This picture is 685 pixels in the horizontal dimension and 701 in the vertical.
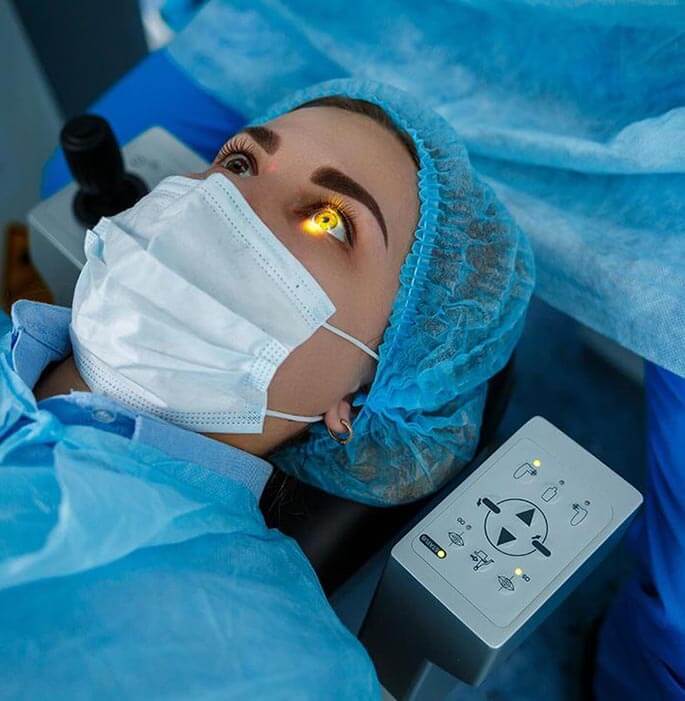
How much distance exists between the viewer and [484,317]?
0.89 meters

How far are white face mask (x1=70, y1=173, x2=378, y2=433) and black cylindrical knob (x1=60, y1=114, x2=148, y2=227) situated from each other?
33 centimetres

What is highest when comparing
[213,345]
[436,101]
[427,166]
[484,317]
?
[436,101]

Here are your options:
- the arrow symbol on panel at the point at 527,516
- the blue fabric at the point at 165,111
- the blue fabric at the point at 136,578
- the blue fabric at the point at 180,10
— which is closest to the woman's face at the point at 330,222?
the blue fabric at the point at 136,578

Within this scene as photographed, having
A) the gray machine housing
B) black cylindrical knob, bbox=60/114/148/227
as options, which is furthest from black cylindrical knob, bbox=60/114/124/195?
the gray machine housing

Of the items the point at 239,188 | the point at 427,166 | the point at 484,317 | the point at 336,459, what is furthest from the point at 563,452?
the point at 239,188

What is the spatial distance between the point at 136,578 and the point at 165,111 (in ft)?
3.25

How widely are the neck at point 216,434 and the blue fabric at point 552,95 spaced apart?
0.50m

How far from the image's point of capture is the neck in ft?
2.66

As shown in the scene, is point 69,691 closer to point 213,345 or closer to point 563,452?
point 213,345

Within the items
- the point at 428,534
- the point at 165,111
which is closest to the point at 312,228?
the point at 428,534

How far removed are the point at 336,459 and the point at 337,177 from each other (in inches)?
14.6

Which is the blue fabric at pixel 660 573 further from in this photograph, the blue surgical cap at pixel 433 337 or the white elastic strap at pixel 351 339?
the white elastic strap at pixel 351 339

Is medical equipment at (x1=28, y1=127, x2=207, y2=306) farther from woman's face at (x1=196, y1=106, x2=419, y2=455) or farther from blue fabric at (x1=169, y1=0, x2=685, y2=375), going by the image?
woman's face at (x1=196, y1=106, x2=419, y2=455)

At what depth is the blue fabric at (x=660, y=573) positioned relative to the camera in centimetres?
96
